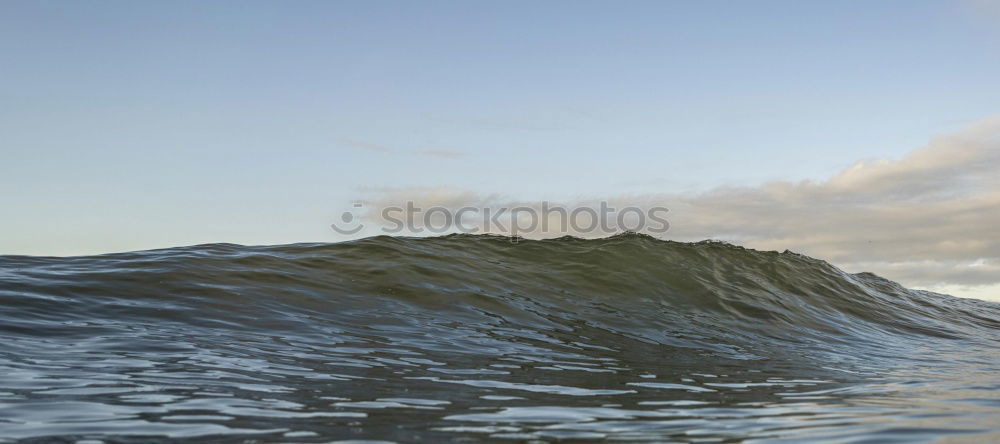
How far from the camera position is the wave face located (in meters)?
4.55

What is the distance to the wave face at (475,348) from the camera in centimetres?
455

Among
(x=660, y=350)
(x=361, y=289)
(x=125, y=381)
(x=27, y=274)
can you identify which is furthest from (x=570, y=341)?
(x=27, y=274)

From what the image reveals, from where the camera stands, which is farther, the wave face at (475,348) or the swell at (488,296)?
the swell at (488,296)

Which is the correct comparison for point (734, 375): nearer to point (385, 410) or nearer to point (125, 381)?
point (385, 410)

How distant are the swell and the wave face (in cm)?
6

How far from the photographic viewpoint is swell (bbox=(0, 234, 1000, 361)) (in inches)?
372

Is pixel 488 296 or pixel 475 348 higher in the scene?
pixel 488 296

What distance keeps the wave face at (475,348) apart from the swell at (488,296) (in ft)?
0.19

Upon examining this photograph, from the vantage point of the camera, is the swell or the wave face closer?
the wave face

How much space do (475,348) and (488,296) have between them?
342 cm

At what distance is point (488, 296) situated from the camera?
12.1 metres

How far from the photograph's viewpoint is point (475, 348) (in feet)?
28.5

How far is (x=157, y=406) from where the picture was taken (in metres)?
4.91

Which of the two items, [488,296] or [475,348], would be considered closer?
[475,348]
